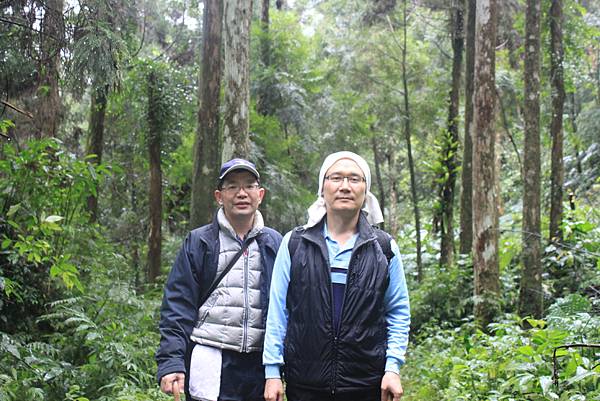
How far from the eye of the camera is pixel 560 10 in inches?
483

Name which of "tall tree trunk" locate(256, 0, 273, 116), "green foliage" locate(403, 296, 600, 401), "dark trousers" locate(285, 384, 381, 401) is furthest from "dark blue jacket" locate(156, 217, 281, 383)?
"tall tree trunk" locate(256, 0, 273, 116)

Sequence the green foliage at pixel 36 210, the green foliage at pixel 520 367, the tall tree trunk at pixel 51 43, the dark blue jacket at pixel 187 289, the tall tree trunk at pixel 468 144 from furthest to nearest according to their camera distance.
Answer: the tall tree trunk at pixel 468 144 < the tall tree trunk at pixel 51 43 < the green foliage at pixel 36 210 < the green foliage at pixel 520 367 < the dark blue jacket at pixel 187 289

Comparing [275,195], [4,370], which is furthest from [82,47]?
[275,195]

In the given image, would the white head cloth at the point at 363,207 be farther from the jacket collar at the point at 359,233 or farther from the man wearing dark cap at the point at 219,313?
the man wearing dark cap at the point at 219,313

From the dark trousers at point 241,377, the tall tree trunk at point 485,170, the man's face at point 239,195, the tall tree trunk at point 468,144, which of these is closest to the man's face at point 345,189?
the man's face at point 239,195

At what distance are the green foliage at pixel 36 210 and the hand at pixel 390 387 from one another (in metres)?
3.94

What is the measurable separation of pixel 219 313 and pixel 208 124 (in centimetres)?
783

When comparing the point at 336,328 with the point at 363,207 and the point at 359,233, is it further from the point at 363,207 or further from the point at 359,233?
the point at 363,207

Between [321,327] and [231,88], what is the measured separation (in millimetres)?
6177

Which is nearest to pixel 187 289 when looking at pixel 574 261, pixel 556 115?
pixel 574 261

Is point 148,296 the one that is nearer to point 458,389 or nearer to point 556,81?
point 458,389

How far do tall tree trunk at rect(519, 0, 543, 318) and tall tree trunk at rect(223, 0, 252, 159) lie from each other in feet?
15.4

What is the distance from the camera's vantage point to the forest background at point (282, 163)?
6.65 m

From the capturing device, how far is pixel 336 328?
118 inches
